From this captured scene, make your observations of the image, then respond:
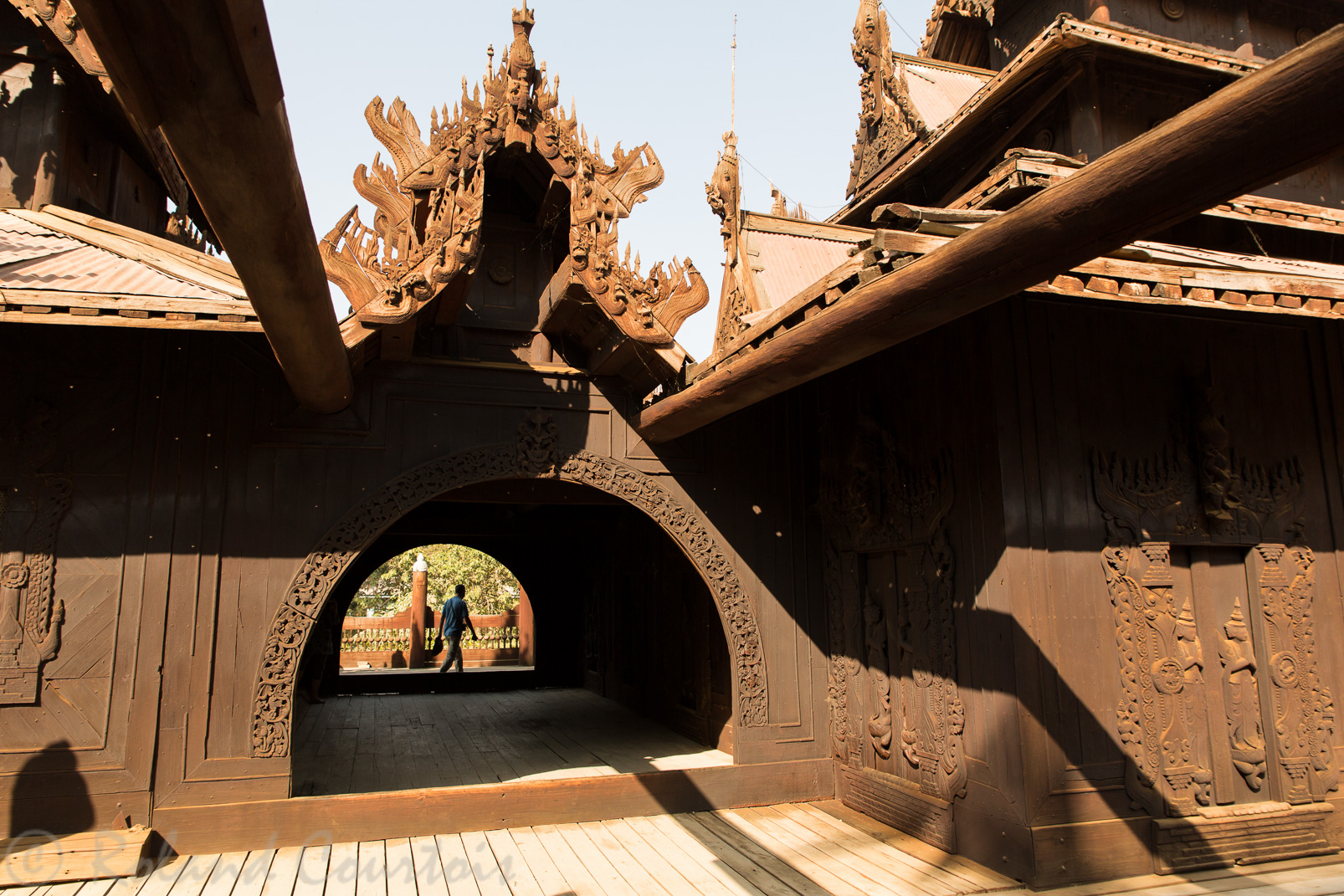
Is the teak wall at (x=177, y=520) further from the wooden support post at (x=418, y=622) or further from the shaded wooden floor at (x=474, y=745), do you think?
the wooden support post at (x=418, y=622)

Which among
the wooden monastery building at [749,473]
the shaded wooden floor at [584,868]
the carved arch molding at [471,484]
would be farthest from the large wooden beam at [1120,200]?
the shaded wooden floor at [584,868]

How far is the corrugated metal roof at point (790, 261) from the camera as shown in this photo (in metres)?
6.72

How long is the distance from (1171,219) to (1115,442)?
2.40 m

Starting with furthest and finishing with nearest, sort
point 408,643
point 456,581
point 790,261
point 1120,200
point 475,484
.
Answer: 1. point 456,581
2. point 408,643
3. point 790,261
4. point 475,484
5. point 1120,200

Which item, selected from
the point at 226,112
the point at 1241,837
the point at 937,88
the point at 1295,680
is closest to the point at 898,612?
the point at 1241,837

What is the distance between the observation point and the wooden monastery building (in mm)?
3936

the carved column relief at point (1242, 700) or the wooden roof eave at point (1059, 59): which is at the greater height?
the wooden roof eave at point (1059, 59)

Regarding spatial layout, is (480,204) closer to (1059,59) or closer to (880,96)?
(1059,59)

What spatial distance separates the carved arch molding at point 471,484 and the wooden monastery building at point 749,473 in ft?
0.07

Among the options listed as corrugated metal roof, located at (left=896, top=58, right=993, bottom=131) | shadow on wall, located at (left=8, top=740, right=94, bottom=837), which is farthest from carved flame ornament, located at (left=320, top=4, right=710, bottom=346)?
corrugated metal roof, located at (left=896, top=58, right=993, bottom=131)

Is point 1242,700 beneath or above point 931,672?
beneath

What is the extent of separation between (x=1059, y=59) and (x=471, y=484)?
5.04 m

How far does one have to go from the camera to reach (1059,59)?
19.3 ft

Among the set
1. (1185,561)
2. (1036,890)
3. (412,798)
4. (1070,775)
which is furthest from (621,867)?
(1185,561)
